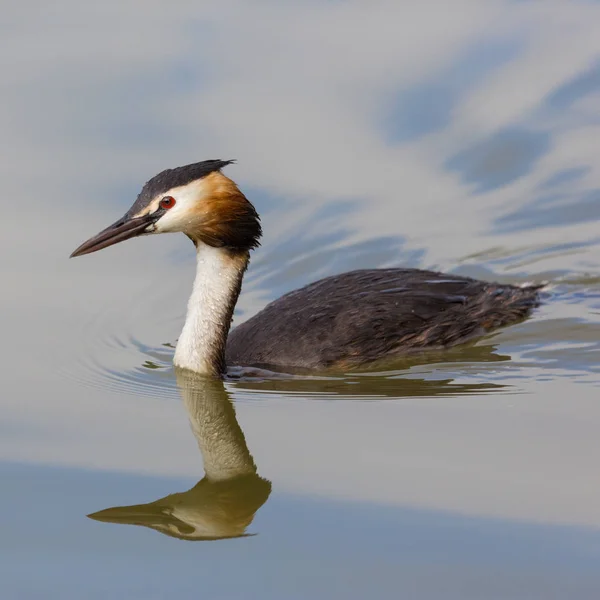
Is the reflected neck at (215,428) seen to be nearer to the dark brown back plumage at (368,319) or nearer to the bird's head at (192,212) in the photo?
the dark brown back plumage at (368,319)

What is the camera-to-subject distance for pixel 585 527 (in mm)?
5773

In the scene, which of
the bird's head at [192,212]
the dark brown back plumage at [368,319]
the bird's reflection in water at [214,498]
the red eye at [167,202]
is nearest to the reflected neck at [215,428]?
the bird's reflection in water at [214,498]

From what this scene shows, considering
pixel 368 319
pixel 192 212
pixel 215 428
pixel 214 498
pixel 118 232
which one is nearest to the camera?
pixel 214 498

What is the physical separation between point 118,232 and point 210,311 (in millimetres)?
860

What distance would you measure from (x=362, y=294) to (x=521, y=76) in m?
5.10

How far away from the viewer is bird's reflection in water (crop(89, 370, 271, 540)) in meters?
5.94

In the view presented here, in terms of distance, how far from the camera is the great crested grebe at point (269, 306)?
824 centimetres

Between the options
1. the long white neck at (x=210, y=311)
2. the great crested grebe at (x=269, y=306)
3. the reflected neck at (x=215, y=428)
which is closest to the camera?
the reflected neck at (x=215, y=428)

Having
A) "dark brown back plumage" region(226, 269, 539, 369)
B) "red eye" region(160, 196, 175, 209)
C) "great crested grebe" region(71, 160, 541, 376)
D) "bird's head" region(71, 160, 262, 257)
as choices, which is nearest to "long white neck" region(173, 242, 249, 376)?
"great crested grebe" region(71, 160, 541, 376)

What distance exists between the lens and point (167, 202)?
820cm

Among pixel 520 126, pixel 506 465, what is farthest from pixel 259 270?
pixel 506 465

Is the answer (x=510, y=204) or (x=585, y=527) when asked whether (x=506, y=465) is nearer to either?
(x=585, y=527)

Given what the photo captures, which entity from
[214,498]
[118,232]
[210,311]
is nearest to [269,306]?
[210,311]

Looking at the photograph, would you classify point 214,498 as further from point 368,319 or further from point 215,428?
point 368,319
